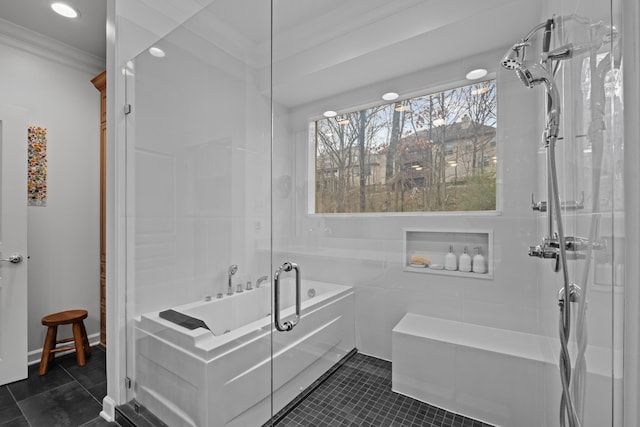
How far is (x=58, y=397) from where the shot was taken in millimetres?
2033

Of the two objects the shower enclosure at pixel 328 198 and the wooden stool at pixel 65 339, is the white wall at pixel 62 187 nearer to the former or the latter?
the wooden stool at pixel 65 339

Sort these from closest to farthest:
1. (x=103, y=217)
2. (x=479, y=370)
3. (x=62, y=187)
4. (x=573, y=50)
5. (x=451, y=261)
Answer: (x=573, y=50)
(x=479, y=370)
(x=451, y=261)
(x=62, y=187)
(x=103, y=217)

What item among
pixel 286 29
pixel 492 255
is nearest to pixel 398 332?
pixel 492 255

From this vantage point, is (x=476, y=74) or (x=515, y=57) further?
(x=476, y=74)

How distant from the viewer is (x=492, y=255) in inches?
51.3

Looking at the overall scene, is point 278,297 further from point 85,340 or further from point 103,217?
point 103,217

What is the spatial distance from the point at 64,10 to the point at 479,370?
3.62 metres

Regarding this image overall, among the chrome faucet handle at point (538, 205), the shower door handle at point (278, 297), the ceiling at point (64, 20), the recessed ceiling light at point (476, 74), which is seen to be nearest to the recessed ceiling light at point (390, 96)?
the recessed ceiling light at point (476, 74)

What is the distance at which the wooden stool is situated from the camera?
7.72 ft

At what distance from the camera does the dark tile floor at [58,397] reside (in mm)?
1809

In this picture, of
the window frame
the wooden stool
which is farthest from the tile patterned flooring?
the window frame

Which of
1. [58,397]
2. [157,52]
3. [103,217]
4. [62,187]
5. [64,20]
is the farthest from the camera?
[103,217]

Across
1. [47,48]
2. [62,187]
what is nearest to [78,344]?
[62,187]

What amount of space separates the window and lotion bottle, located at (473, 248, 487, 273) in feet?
0.68
